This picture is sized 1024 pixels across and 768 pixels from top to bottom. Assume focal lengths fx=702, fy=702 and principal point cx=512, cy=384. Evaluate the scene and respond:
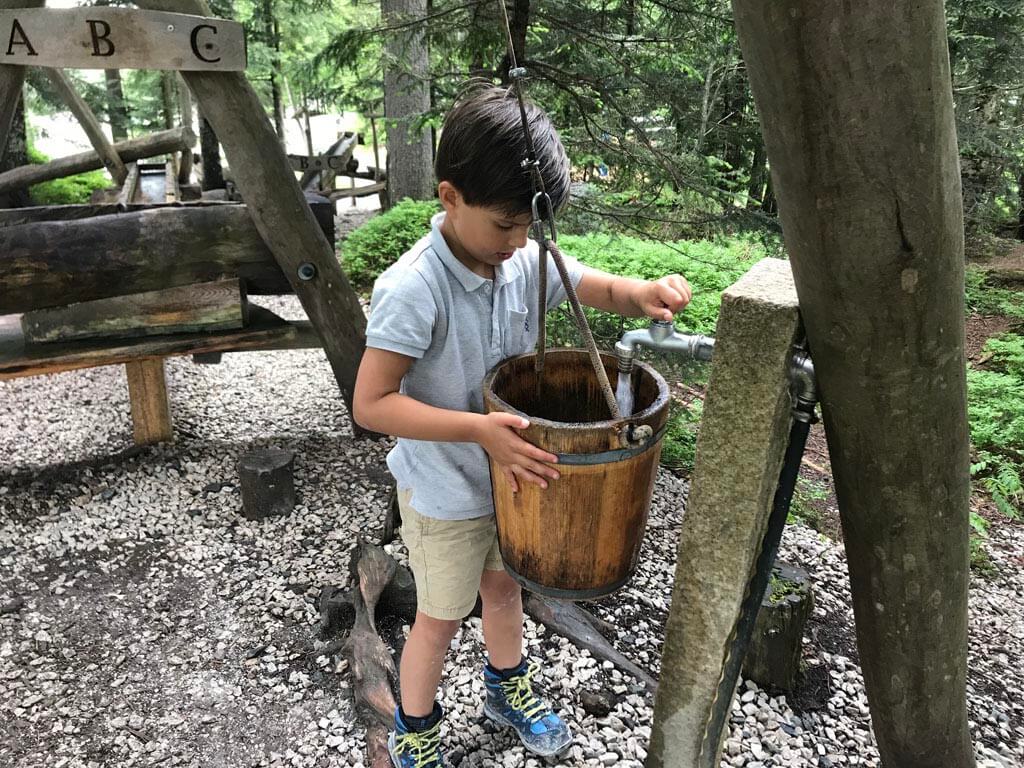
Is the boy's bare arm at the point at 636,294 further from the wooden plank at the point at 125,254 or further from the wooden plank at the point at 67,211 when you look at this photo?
the wooden plank at the point at 67,211

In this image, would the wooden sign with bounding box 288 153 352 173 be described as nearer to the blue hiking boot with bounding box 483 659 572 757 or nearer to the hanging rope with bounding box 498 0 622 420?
the blue hiking boot with bounding box 483 659 572 757

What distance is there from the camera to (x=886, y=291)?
1.08 metres

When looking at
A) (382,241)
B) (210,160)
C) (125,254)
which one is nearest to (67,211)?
(125,254)

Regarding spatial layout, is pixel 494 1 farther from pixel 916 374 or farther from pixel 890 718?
pixel 890 718

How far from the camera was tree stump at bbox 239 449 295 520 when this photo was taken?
352 centimetres

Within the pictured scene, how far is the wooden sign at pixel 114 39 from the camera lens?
3152 millimetres

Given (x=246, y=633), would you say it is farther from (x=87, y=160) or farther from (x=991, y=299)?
(x=991, y=299)

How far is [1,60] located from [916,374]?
3.95m

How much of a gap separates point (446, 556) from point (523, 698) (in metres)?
0.72

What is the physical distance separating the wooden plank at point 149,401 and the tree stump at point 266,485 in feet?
3.01

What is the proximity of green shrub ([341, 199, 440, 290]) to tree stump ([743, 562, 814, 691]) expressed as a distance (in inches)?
232

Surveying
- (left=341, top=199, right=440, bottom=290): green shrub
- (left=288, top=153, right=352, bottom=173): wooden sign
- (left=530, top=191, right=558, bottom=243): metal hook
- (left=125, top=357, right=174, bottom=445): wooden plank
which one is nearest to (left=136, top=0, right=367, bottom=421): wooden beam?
(left=125, top=357, right=174, bottom=445): wooden plank

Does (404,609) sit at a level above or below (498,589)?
below

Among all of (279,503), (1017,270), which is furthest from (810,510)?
(1017,270)
